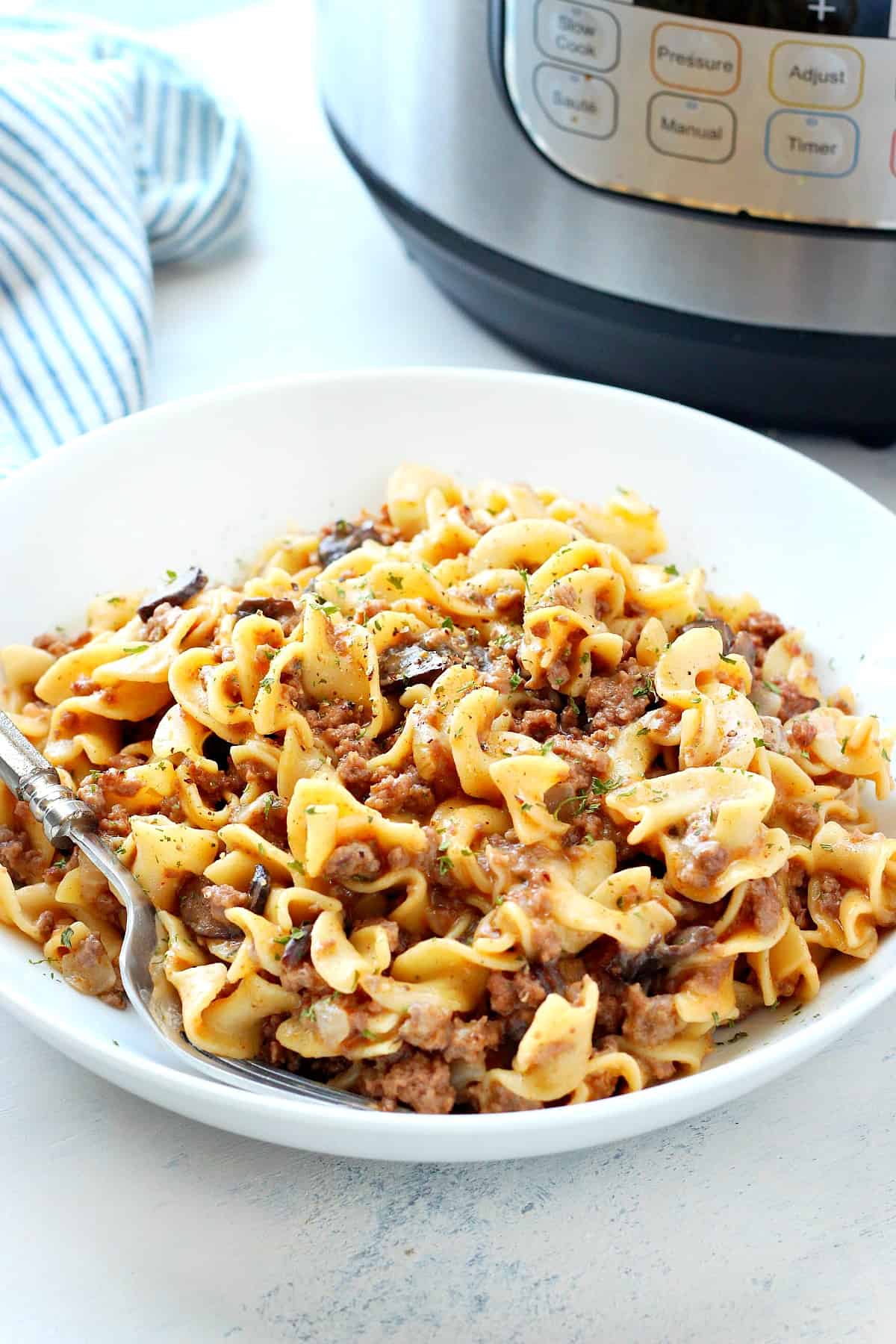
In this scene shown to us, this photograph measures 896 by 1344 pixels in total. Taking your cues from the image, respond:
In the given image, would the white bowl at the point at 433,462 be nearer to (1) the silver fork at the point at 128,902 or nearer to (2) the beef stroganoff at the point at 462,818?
(2) the beef stroganoff at the point at 462,818

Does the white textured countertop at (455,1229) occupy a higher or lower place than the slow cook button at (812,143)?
lower

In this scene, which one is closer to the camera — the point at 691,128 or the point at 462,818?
the point at 462,818

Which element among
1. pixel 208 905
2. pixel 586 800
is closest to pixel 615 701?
pixel 586 800

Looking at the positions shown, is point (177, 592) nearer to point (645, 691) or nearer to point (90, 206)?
point (645, 691)

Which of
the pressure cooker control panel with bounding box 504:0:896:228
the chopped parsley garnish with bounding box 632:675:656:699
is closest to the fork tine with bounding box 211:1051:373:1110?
the chopped parsley garnish with bounding box 632:675:656:699

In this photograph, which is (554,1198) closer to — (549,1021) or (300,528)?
(549,1021)

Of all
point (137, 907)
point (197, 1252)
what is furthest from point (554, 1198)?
point (137, 907)

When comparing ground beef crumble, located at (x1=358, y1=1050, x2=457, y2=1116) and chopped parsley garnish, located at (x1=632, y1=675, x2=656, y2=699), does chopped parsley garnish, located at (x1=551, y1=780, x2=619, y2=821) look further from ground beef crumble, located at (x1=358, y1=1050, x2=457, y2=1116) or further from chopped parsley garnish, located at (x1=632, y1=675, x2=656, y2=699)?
ground beef crumble, located at (x1=358, y1=1050, x2=457, y2=1116)

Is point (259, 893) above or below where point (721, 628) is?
below

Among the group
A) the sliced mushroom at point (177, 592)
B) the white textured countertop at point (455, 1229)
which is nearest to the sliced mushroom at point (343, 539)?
the sliced mushroom at point (177, 592)
